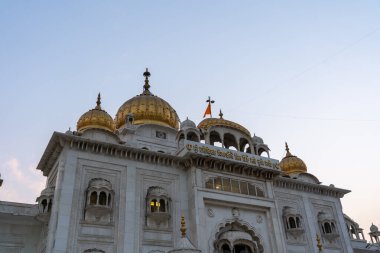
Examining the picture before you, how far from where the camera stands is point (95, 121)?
22.9 meters

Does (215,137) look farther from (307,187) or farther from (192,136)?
(307,187)

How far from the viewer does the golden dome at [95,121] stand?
Result: 2277 cm

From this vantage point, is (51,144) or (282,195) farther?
(282,195)

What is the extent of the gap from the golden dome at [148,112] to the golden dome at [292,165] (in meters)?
9.24

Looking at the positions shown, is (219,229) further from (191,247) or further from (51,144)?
(51,144)

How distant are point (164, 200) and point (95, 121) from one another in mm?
6765

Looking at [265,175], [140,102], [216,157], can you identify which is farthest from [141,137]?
[265,175]

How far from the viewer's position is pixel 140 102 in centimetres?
2742

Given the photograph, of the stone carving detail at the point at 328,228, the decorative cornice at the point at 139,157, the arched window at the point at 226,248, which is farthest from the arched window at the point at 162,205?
the stone carving detail at the point at 328,228

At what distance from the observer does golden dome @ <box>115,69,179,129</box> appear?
A: 87.4ft

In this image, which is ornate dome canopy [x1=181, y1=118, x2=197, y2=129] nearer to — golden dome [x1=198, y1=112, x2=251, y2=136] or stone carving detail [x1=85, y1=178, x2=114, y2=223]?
golden dome [x1=198, y1=112, x2=251, y2=136]

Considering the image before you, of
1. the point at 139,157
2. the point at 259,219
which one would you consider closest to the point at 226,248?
the point at 259,219

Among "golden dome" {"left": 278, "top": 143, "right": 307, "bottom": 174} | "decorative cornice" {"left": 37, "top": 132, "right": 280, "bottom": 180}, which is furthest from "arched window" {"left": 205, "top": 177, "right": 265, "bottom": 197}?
"golden dome" {"left": 278, "top": 143, "right": 307, "bottom": 174}

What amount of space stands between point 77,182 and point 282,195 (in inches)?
501
